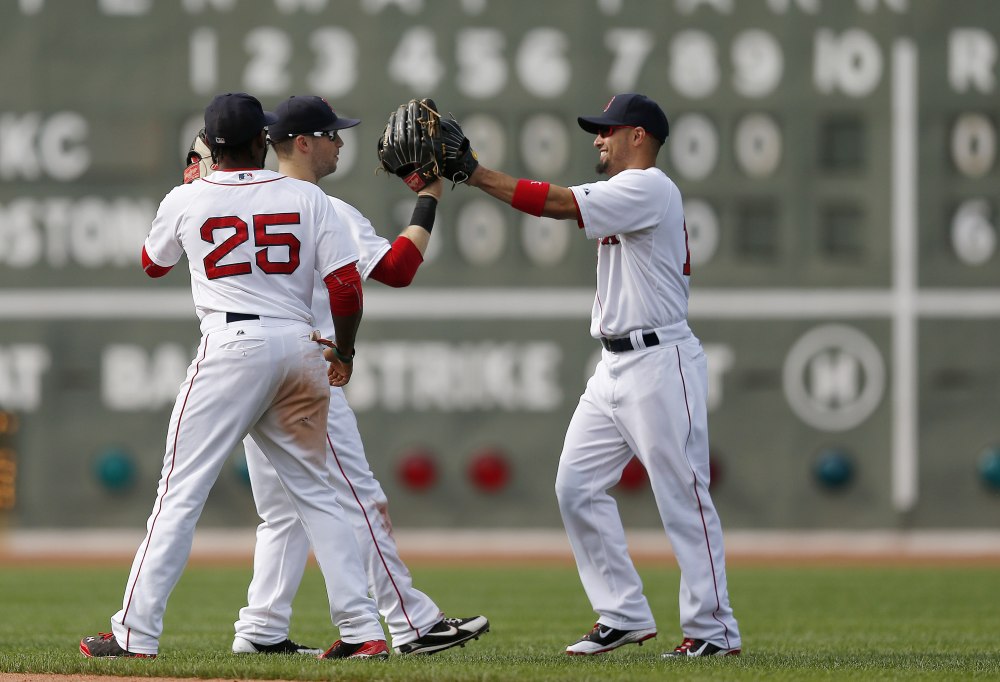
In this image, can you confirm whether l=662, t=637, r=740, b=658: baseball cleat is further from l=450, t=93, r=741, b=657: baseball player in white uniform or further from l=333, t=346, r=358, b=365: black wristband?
l=333, t=346, r=358, b=365: black wristband

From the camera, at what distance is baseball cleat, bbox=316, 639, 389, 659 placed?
15.7 feet

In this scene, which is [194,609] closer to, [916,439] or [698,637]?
[698,637]

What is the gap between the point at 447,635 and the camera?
5094 mm

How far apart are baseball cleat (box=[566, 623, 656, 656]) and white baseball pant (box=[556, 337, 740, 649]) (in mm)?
25

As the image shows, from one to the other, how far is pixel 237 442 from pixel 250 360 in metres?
0.25

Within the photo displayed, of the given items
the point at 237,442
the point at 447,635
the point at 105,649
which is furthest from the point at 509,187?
the point at 105,649

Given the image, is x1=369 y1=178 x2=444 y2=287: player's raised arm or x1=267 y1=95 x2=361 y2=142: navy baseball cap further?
x1=267 y1=95 x2=361 y2=142: navy baseball cap

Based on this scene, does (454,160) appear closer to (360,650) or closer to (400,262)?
(400,262)

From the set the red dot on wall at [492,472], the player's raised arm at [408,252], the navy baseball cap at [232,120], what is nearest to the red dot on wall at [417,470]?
the red dot on wall at [492,472]

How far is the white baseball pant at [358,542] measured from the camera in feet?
16.6

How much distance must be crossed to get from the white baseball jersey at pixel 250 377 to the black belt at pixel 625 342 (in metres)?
1.04

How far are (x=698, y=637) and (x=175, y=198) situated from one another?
2169 mm

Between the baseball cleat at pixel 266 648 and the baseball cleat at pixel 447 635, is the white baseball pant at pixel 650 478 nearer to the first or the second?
the baseball cleat at pixel 447 635

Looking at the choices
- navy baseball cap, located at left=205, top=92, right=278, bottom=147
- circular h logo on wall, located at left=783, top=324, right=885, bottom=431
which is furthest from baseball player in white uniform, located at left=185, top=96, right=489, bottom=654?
circular h logo on wall, located at left=783, top=324, right=885, bottom=431
